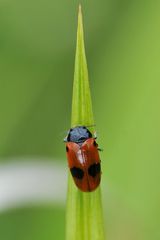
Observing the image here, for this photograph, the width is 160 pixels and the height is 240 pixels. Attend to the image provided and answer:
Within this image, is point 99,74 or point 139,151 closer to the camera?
point 139,151

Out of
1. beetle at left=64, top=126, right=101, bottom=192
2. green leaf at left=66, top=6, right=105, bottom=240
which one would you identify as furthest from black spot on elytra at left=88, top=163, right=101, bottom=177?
green leaf at left=66, top=6, right=105, bottom=240

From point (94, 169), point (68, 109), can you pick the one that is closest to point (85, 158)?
point (94, 169)

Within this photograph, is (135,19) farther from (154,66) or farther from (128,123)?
(128,123)

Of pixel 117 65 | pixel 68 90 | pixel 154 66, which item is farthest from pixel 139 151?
pixel 68 90

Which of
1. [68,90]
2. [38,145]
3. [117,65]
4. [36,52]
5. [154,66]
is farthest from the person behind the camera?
[36,52]

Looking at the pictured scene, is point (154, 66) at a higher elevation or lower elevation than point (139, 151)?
higher

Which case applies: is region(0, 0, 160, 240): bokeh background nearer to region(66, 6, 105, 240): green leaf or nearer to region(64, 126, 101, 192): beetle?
region(64, 126, 101, 192): beetle

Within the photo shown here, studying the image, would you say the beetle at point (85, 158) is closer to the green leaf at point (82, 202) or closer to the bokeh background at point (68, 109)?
the bokeh background at point (68, 109)
